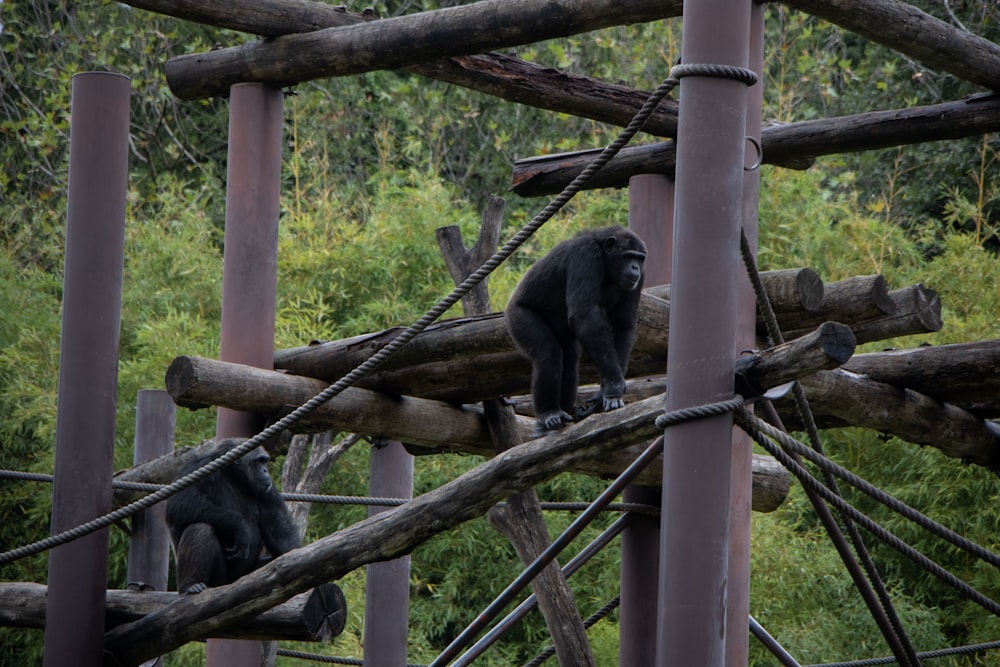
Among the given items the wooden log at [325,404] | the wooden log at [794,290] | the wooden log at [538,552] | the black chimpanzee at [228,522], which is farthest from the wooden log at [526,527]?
the wooden log at [794,290]

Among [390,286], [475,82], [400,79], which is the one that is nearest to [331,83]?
[400,79]

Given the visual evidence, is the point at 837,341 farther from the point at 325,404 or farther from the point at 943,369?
the point at 325,404

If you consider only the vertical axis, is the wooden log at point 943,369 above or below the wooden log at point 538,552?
above

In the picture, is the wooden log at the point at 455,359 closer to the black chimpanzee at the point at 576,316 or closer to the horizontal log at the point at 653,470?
the black chimpanzee at the point at 576,316

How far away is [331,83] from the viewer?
14.8m

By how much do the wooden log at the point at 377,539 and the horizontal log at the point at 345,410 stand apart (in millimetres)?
856

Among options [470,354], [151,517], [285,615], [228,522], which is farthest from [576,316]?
[151,517]

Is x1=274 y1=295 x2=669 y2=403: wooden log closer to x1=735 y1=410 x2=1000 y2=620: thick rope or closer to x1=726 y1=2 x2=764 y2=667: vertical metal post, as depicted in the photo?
x1=726 y1=2 x2=764 y2=667: vertical metal post

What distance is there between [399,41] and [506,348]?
1408mm

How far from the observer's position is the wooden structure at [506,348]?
436cm

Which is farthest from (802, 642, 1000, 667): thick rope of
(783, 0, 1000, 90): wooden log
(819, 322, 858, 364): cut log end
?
(819, 322, 858, 364): cut log end

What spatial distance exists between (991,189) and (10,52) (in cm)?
1123

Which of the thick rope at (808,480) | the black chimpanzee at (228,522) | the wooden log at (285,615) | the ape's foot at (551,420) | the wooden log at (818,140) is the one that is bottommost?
the wooden log at (285,615)

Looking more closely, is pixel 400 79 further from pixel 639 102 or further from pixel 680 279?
pixel 680 279
